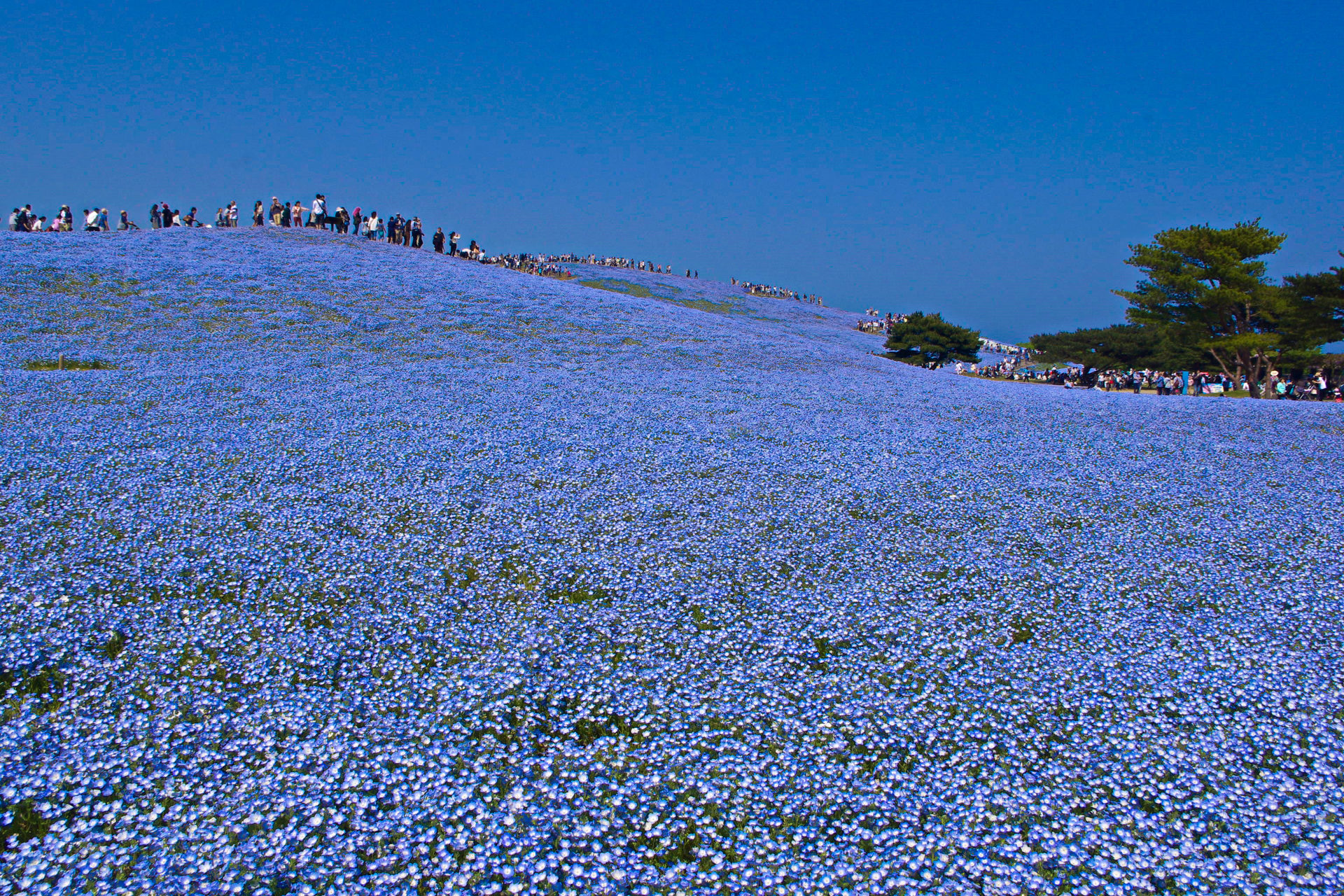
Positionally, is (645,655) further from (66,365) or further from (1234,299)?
(1234,299)

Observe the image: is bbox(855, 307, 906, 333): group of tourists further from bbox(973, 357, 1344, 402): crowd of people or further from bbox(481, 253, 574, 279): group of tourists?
bbox(481, 253, 574, 279): group of tourists

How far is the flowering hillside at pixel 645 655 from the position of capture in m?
3.77

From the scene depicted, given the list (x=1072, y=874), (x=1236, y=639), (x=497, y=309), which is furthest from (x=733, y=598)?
(x=497, y=309)

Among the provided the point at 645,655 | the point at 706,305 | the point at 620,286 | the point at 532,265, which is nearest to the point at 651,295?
the point at 620,286

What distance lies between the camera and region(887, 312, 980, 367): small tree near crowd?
35.7 metres

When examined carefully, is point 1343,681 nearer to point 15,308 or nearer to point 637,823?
point 637,823

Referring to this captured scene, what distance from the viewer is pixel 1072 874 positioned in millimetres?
3729

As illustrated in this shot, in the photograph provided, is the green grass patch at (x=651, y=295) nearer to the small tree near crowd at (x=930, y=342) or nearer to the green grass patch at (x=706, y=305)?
the green grass patch at (x=706, y=305)

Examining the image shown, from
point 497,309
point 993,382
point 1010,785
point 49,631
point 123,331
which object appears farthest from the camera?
point 497,309

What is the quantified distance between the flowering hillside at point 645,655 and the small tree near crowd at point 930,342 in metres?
24.1

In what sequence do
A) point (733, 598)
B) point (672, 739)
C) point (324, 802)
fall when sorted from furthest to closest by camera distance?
1. point (733, 598)
2. point (672, 739)
3. point (324, 802)

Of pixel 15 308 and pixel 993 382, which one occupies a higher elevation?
pixel 993 382

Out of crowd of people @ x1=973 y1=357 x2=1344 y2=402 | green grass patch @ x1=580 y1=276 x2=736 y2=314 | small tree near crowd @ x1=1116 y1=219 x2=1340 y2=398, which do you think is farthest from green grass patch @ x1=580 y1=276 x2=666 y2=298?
small tree near crowd @ x1=1116 y1=219 x2=1340 y2=398

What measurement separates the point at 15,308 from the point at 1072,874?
23313 millimetres
